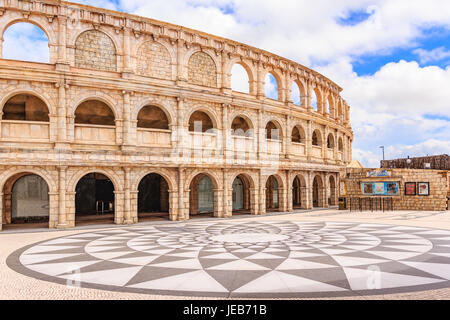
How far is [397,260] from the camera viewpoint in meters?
8.55

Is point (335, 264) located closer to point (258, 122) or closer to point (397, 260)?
point (397, 260)

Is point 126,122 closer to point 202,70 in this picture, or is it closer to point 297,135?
point 202,70

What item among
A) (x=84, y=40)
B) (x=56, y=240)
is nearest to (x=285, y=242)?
(x=56, y=240)

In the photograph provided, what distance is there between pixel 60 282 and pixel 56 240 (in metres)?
6.42

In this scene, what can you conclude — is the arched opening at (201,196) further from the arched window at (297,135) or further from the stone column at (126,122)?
the arched window at (297,135)

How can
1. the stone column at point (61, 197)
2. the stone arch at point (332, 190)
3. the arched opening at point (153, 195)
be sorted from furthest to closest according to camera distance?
the stone arch at point (332, 190), the arched opening at point (153, 195), the stone column at point (61, 197)

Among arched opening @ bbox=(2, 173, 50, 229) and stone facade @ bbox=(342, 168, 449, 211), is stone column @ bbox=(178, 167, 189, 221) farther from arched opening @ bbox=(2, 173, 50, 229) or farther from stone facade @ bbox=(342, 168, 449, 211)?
stone facade @ bbox=(342, 168, 449, 211)

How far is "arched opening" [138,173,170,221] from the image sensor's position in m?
25.6

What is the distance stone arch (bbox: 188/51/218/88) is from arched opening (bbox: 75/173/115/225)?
32.4ft

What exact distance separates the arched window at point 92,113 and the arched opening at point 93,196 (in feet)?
17.0

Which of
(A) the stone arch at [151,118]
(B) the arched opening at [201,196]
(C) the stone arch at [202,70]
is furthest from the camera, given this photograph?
(B) the arched opening at [201,196]

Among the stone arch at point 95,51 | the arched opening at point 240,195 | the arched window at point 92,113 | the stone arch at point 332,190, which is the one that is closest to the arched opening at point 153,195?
the arched opening at point 240,195

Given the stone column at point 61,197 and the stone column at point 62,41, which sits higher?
the stone column at point 62,41

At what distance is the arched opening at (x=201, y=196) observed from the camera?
947 inches
